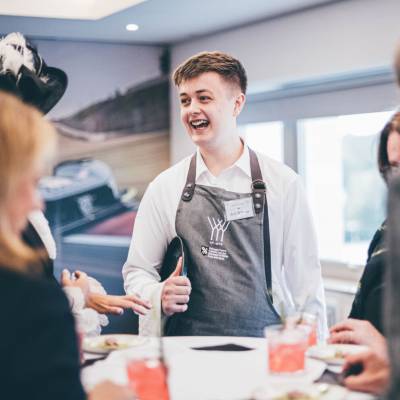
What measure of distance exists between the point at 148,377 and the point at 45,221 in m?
0.89

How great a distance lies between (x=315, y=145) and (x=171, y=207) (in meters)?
2.17

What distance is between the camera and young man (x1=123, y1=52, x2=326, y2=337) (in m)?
2.61

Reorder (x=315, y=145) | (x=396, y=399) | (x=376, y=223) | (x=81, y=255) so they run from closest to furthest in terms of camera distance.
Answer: (x=396, y=399) → (x=376, y=223) → (x=315, y=145) → (x=81, y=255)

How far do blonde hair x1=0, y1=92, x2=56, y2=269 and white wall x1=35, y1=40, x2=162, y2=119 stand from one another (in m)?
3.78

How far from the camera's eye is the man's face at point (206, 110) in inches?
111

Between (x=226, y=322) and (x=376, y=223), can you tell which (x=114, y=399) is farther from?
(x=376, y=223)

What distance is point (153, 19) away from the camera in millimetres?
4430

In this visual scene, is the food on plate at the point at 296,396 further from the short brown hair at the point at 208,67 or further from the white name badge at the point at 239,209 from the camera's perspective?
the short brown hair at the point at 208,67

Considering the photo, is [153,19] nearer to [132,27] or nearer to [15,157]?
[132,27]

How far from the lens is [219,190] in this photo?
277 centimetres

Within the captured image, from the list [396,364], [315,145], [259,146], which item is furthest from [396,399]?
[259,146]

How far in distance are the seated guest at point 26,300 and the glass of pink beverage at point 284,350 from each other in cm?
63

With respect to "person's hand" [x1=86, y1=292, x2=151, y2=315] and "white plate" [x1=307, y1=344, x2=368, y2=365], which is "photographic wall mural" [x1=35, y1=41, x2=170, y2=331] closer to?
"person's hand" [x1=86, y1=292, x2=151, y2=315]

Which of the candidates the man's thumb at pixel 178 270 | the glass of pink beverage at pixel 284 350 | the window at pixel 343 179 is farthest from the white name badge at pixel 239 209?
the window at pixel 343 179
